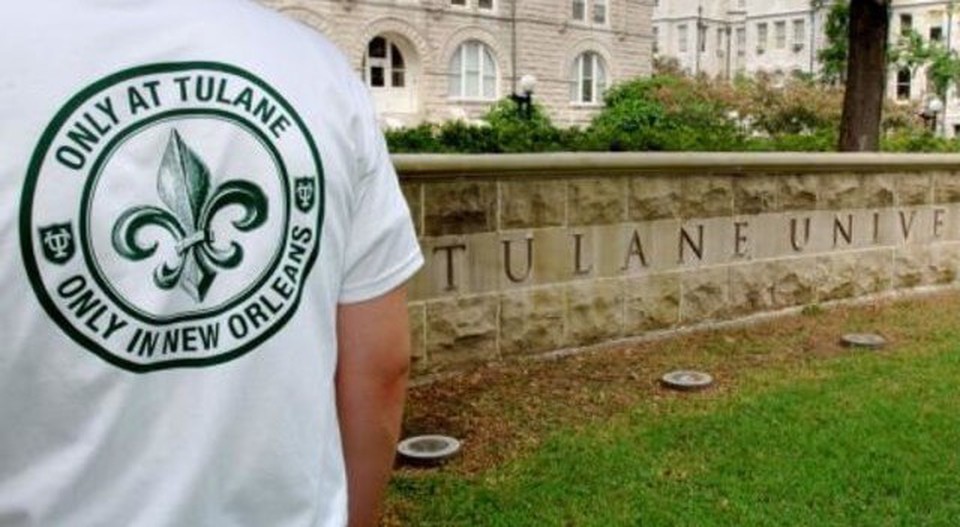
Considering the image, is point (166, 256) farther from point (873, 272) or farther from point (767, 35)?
point (767, 35)

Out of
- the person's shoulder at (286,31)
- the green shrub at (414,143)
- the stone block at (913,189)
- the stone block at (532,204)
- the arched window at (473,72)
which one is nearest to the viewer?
the person's shoulder at (286,31)

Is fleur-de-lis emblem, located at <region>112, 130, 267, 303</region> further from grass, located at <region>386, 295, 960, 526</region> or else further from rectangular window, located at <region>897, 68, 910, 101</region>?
rectangular window, located at <region>897, 68, 910, 101</region>

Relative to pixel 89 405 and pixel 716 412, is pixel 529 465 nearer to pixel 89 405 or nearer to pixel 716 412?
pixel 716 412

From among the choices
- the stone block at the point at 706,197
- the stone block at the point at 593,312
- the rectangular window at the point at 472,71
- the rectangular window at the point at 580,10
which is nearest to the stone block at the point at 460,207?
the stone block at the point at 593,312

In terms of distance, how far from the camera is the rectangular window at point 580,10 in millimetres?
45281

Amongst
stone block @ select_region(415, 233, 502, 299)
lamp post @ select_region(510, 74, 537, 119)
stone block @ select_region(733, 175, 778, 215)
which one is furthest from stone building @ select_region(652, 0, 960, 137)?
stone block @ select_region(415, 233, 502, 299)

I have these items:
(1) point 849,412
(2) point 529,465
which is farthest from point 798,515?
(1) point 849,412

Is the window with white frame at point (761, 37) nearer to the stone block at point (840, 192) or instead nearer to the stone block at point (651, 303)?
the stone block at point (840, 192)

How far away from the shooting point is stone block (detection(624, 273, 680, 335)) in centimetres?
674

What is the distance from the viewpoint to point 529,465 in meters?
4.32

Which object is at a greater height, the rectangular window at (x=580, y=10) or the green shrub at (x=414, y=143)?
the rectangular window at (x=580, y=10)

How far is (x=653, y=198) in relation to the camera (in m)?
6.75

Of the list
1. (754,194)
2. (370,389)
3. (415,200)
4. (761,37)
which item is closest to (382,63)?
(754,194)

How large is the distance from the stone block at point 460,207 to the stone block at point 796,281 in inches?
108
